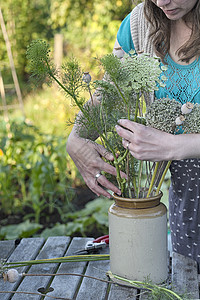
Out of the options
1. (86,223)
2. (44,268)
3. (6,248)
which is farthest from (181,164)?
(86,223)

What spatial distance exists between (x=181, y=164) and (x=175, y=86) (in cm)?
27

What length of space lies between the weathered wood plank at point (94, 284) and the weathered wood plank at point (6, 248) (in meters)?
0.32

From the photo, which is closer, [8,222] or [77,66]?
[77,66]

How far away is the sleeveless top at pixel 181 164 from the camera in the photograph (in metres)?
1.55

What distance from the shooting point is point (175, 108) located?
1.17 meters

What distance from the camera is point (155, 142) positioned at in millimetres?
1218

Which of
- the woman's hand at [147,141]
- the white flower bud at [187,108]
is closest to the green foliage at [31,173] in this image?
the woman's hand at [147,141]

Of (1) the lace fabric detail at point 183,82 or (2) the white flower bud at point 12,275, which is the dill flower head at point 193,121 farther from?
(2) the white flower bud at point 12,275

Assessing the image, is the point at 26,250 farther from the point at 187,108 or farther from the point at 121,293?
the point at 187,108

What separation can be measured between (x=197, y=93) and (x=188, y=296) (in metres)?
0.66

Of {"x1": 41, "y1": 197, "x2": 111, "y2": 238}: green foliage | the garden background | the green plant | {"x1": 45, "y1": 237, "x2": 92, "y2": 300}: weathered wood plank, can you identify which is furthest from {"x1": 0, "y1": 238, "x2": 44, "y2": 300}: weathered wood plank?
{"x1": 41, "y1": 197, "x2": 111, "y2": 238}: green foliage

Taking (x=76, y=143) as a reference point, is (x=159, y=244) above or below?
below

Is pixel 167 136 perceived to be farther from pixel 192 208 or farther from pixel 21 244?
pixel 21 244

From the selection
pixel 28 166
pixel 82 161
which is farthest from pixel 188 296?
pixel 28 166
